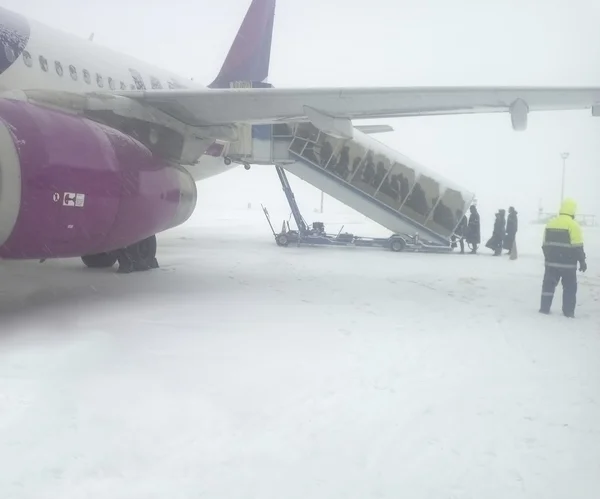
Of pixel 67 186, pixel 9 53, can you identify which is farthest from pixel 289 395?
pixel 9 53

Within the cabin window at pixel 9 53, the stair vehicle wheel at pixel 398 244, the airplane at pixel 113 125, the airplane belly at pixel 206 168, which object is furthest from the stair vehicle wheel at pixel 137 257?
the stair vehicle wheel at pixel 398 244

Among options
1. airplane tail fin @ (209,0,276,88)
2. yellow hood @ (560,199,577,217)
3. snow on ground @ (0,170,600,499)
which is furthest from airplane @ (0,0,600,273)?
airplane tail fin @ (209,0,276,88)

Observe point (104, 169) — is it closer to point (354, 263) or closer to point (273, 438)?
point (273, 438)

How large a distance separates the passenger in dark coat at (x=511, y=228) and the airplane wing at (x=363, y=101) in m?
7.60

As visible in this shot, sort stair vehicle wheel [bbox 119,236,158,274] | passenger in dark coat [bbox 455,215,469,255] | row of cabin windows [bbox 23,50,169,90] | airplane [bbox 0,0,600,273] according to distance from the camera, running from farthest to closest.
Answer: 1. passenger in dark coat [bbox 455,215,469,255]
2. stair vehicle wheel [bbox 119,236,158,274]
3. row of cabin windows [bbox 23,50,169,90]
4. airplane [bbox 0,0,600,273]

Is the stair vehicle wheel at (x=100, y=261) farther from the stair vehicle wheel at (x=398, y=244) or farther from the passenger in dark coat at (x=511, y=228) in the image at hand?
the passenger in dark coat at (x=511, y=228)

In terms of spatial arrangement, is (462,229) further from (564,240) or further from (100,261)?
(100,261)

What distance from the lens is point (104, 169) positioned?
19.2 ft

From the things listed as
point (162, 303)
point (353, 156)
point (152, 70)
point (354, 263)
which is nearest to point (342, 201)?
point (353, 156)

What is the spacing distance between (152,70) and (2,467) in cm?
1016

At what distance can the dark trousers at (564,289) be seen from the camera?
21.6ft

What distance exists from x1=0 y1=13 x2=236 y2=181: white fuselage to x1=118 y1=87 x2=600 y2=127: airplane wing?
1.43 metres

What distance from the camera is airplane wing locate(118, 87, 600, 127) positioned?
6891mm

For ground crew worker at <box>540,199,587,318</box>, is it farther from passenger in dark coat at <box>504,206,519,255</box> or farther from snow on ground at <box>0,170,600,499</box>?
passenger in dark coat at <box>504,206,519,255</box>
